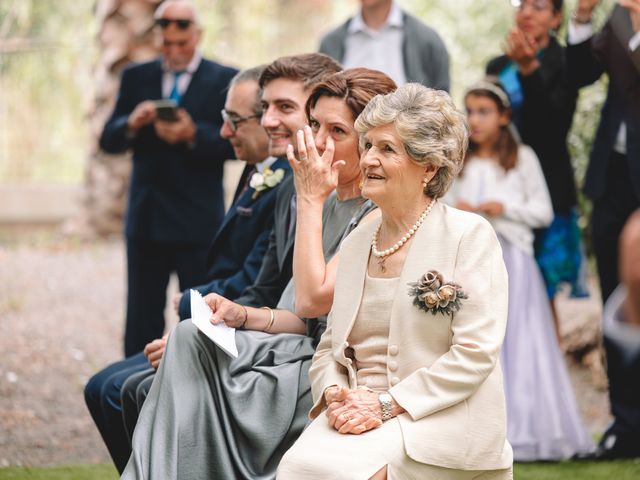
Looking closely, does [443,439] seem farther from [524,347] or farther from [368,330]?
[524,347]

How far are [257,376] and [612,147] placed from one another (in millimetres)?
2608

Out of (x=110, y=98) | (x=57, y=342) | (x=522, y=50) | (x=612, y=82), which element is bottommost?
(x=57, y=342)

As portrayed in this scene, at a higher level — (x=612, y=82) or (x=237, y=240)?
(x=612, y=82)

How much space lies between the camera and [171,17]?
6.29m

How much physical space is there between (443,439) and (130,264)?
356 cm

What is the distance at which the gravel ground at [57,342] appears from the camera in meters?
6.37

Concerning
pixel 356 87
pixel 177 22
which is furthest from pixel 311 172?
pixel 177 22

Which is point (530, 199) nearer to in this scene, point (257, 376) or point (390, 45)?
point (390, 45)

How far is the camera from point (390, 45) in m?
6.52

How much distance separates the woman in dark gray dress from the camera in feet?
11.6

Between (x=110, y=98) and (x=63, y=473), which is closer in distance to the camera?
(x=63, y=473)

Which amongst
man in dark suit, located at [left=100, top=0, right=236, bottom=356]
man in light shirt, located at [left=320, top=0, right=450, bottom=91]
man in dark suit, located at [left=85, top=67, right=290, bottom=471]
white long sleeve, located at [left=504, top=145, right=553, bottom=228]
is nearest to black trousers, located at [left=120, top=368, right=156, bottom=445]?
man in dark suit, located at [left=85, top=67, right=290, bottom=471]

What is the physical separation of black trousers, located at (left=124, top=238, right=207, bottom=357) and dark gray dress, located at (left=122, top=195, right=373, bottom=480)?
255 centimetres

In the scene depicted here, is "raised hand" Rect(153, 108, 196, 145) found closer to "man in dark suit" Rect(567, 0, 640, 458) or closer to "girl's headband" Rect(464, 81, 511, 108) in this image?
"girl's headband" Rect(464, 81, 511, 108)
